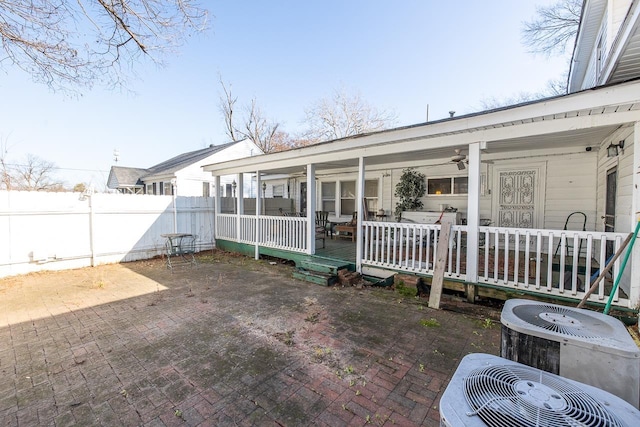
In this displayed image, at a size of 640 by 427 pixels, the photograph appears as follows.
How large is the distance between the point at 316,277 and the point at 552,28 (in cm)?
1750

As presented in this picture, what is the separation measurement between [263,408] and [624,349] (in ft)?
7.81

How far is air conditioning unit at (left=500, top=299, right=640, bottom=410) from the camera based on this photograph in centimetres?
157

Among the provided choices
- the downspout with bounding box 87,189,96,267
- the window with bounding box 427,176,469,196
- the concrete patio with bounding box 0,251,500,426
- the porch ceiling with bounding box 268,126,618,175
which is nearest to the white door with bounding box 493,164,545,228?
the porch ceiling with bounding box 268,126,618,175

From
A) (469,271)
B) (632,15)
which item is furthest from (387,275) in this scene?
(632,15)

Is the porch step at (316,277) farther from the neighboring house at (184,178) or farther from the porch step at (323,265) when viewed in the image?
the neighboring house at (184,178)

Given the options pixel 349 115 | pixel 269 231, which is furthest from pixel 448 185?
pixel 349 115

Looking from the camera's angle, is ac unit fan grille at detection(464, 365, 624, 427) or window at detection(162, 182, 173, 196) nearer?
ac unit fan grille at detection(464, 365, 624, 427)

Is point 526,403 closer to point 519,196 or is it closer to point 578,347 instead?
point 578,347

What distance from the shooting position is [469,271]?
4.55m

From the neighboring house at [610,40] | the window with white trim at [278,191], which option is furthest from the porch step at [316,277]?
the window with white trim at [278,191]

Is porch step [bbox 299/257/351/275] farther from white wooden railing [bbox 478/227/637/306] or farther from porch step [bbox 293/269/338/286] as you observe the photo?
white wooden railing [bbox 478/227/637/306]

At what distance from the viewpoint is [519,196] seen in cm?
689

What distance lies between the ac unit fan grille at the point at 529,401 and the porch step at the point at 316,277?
4.31 metres

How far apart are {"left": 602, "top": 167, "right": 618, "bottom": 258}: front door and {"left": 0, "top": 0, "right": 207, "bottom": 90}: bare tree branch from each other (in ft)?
23.2
